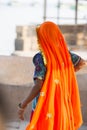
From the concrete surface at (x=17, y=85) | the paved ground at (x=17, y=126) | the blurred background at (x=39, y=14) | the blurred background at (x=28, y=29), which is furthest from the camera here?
the blurred background at (x=39, y=14)

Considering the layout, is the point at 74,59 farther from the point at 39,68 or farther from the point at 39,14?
the point at 39,14

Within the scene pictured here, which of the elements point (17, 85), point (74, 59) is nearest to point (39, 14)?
point (17, 85)

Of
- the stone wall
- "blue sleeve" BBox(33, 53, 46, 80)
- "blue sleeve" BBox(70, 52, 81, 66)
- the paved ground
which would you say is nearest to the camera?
"blue sleeve" BBox(33, 53, 46, 80)

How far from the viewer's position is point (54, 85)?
2600 mm

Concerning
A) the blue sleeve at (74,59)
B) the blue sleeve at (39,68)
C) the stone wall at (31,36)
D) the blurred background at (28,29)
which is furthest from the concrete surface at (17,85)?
the stone wall at (31,36)

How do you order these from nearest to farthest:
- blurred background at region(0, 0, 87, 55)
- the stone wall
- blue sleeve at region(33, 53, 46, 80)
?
blue sleeve at region(33, 53, 46, 80)
the stone wall
blurred background at region(0, 0, 87, 55)

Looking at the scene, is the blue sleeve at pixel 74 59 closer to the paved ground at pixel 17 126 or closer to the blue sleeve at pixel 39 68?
the blue sleeve at pixel 39 68

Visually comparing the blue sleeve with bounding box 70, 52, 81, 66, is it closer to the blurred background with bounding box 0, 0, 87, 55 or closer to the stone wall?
the stone wall

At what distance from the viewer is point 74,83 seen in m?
2.72

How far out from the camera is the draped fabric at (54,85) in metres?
2.59

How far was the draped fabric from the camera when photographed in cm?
259

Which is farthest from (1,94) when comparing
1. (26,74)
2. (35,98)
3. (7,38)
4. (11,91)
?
(7,38)

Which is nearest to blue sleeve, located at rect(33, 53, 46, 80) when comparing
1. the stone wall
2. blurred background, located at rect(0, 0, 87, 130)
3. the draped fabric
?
the draped fabric

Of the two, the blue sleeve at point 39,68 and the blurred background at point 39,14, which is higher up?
the blurred background at point 39,14
